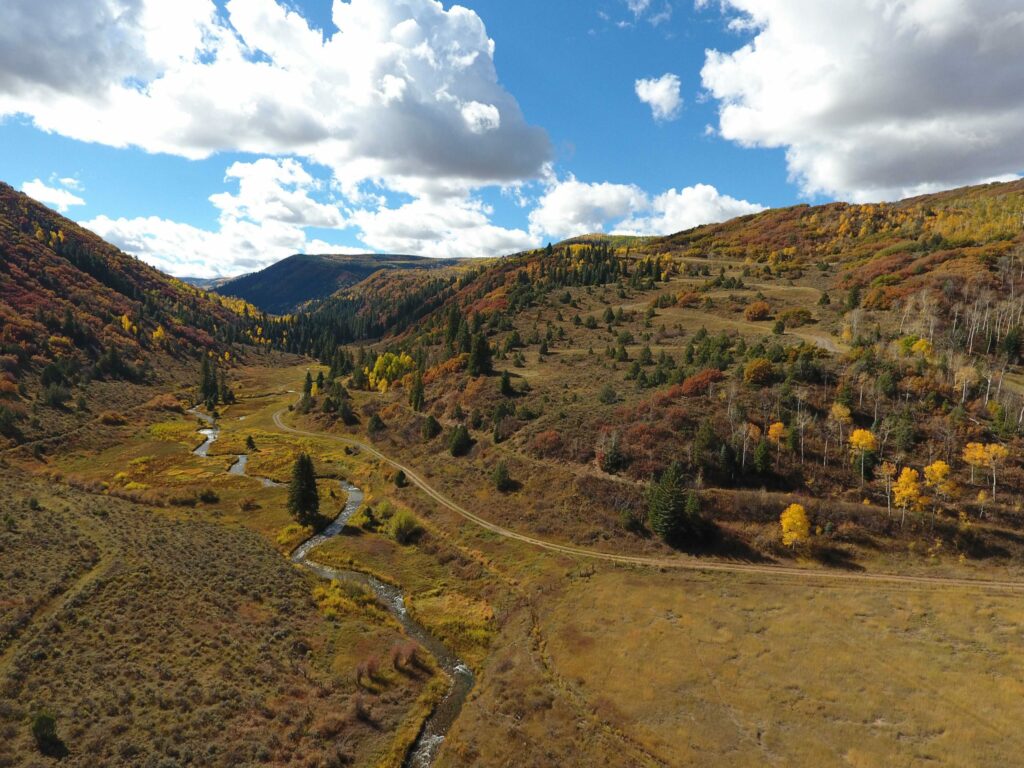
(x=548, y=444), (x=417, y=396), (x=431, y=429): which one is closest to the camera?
(x=548, y=444)

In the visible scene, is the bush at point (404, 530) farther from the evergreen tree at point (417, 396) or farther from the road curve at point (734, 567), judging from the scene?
the evergreen tree at point (417, 396)

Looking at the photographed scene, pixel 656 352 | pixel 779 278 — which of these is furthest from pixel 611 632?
pixel 779 278

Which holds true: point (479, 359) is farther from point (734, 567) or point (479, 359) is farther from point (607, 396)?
point (734, 567)

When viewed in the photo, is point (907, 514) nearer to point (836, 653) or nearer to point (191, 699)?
point (836, 653)

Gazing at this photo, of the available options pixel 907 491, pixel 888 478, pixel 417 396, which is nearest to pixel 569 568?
pixel 907 491

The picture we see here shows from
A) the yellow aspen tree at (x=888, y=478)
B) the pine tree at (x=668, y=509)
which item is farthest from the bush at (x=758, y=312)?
the pine tree at (x=668, y=509)

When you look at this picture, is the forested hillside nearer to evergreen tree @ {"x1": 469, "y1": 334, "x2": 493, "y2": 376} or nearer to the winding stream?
evergreen tree @ {"x1": 469, "y1": 334, "x2": 493, "y2": 376}
